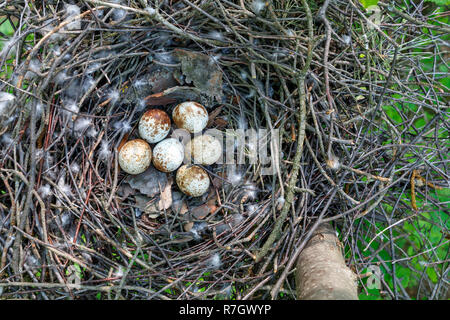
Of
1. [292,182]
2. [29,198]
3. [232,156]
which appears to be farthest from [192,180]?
[29,198]

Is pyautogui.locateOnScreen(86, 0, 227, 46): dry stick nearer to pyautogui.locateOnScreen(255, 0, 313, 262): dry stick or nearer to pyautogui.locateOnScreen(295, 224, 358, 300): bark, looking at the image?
pyautogui.locateOnScreen(255, 0, 313, 262): dry stick

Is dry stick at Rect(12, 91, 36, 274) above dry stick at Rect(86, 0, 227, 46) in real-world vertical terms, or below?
below

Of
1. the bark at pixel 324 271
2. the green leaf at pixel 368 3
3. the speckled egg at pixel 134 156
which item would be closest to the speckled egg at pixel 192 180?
the speckled egg at pixel 134 156

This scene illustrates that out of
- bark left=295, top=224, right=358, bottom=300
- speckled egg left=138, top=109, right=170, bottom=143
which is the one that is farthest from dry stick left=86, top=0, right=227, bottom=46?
bark left=295, top=224, right=358, bottom=300

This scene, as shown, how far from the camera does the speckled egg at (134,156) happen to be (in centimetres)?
225

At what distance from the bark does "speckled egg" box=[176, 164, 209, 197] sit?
0.76 meters

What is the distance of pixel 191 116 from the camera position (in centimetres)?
231

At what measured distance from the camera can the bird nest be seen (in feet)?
6.34

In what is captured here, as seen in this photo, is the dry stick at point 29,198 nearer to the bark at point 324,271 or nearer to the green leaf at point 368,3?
the bark at point 324,271

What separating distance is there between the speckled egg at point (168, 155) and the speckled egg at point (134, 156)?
61mm

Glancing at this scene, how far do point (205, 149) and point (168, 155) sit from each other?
0.24 m

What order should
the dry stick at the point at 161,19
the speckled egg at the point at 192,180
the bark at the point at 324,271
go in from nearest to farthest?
the bark at the point at 324,271 < the dry stick at the point at 161,19 < the speckled egg at the point at 192,180
